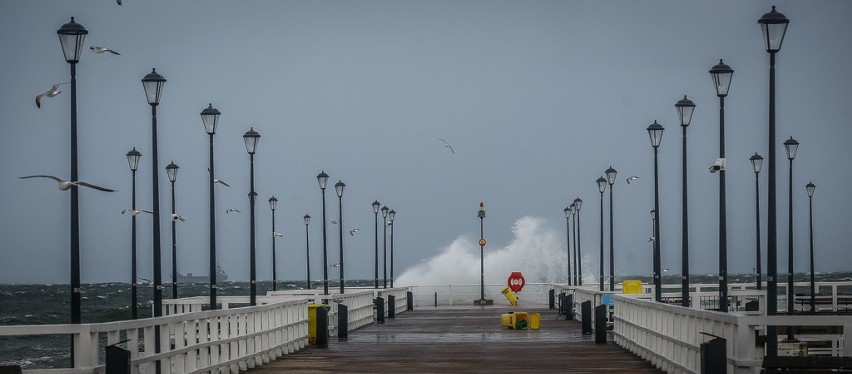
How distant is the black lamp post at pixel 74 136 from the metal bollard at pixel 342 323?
55.8 feet

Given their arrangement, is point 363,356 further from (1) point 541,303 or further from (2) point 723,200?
(1) point 541,303

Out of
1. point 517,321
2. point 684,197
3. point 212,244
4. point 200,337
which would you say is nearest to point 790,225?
point 517,321

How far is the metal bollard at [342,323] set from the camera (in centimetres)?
3694

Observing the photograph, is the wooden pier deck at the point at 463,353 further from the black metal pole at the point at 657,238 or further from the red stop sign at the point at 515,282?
the red stop sign at the point at 515,282

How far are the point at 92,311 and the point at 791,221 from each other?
252 feet

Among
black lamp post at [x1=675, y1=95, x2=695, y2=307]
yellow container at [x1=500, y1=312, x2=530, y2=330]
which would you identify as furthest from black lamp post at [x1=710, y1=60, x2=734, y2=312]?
yellow container at [x1=500, y1=312, x2=530, y2=330]

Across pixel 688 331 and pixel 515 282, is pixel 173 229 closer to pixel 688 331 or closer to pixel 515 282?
pixel 688 331

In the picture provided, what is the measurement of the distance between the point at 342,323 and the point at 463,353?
780cm

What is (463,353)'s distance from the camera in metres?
29.9

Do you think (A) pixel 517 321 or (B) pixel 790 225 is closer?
(A) pixel 517 321

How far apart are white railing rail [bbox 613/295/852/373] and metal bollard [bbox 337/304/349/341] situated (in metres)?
7.80

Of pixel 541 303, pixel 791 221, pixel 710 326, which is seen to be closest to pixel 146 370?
pixel 710 326

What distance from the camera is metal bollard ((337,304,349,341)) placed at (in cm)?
3694

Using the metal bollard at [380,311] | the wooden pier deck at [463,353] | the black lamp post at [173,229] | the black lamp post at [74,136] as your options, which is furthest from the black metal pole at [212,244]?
the metal bollard at [380,311]
